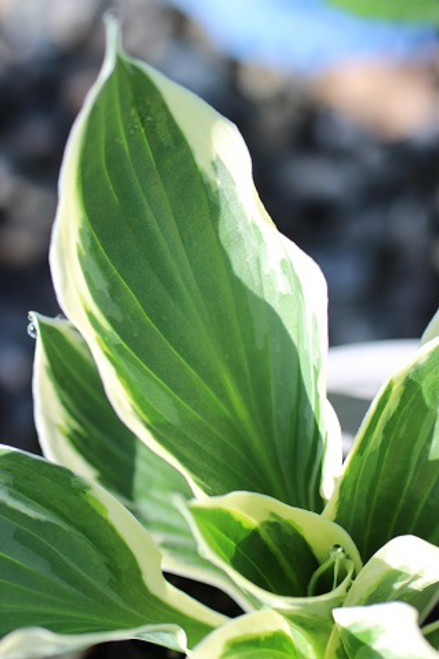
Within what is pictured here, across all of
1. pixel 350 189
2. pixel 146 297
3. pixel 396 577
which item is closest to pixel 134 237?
pixel 146 297

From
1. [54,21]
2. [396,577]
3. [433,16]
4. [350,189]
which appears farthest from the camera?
[54,21]

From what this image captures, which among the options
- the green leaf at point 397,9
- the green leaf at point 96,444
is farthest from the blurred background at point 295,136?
the green leaf at point 96,444

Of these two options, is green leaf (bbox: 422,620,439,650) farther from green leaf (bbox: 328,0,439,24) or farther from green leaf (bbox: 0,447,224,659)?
green leaf (bbox: 328,0,439,24)

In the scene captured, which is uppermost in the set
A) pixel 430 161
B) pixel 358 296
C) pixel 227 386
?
pixel 227 386

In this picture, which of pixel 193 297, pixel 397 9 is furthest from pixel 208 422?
pixel 397 9

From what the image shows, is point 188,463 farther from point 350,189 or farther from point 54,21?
point 54,21

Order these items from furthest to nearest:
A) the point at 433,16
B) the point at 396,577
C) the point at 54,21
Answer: the point at 54,21 → the point at 433,16 → the point at 396,577

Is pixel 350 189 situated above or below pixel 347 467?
below
